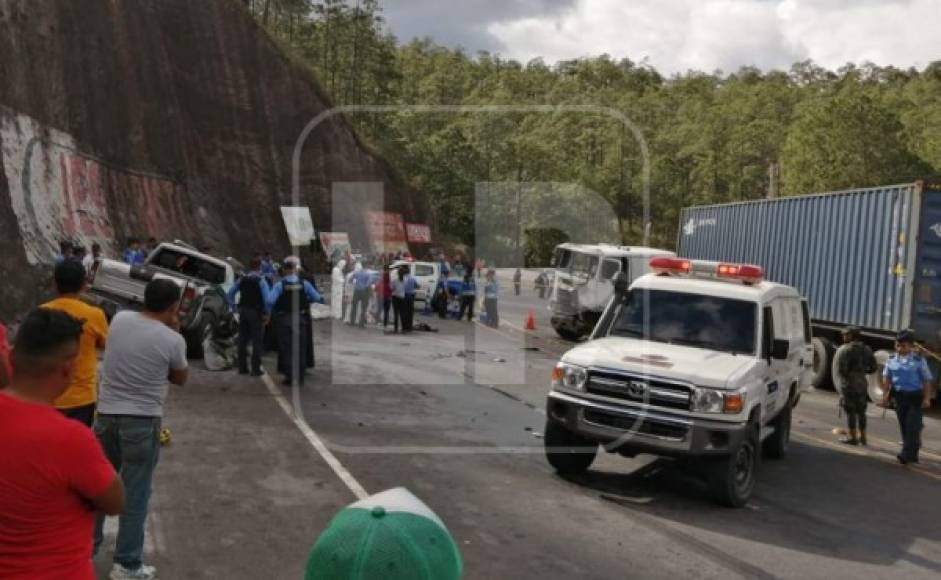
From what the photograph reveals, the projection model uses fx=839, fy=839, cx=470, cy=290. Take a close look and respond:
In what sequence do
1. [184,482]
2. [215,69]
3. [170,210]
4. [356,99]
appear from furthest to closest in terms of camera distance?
[356,99] → [215,69] → [170,210] → [184,482]

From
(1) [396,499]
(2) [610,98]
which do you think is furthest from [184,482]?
(2) [610,98]

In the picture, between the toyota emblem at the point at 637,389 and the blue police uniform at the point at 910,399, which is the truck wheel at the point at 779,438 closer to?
the blue police uniform at the point at 910,399

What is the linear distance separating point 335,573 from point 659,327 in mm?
7869

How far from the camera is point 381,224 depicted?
50.3 metres

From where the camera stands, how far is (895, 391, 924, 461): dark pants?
35.5 feet

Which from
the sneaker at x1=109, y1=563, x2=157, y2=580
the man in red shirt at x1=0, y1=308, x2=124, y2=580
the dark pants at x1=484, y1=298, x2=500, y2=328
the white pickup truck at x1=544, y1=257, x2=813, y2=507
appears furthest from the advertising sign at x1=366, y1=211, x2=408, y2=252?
the man in red shirt at x1=0, y1=308, x2=124, y2=580

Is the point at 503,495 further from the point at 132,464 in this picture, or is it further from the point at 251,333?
the point at 251,333

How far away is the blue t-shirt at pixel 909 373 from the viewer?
35.6ft

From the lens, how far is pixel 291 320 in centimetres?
1342

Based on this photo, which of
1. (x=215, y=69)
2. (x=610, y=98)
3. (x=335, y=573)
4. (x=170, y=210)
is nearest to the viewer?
(x=335, y=573)

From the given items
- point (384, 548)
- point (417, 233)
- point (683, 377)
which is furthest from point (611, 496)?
point (417, 233)

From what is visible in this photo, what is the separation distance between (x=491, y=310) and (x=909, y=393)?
1624cm

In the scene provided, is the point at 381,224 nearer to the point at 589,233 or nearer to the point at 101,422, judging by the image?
the point at 589,233

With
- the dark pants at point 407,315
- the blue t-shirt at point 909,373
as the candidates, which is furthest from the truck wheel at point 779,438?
the dark pants at point 407,315
